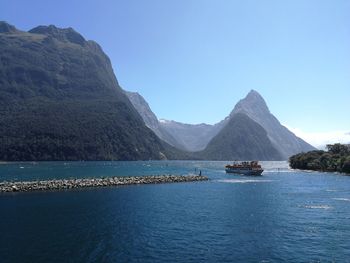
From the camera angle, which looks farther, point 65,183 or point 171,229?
point 65,183

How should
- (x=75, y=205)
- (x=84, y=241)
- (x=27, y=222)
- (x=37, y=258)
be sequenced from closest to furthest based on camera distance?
(x=37, y=258)
(x=84, y=241)
(x=27, y=222)
(x=75, y=205)

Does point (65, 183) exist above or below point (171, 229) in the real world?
above

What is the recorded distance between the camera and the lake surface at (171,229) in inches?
1670

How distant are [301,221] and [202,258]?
27.5m

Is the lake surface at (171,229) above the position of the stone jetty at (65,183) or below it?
below

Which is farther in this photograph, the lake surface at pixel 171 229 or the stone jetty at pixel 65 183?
the stone jetty at pixel 65 183

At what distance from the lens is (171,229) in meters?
55.3

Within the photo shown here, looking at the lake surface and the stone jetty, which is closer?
the lake surface

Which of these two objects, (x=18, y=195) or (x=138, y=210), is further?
(x=18, y=195)

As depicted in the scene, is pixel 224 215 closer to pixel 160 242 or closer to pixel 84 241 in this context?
pixel 160 242

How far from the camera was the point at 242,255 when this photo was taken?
41.9 meters

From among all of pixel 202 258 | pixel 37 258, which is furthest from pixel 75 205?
pixel 202 258

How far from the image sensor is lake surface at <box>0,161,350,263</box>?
42.4 m

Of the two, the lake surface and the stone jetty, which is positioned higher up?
the stone jetty
